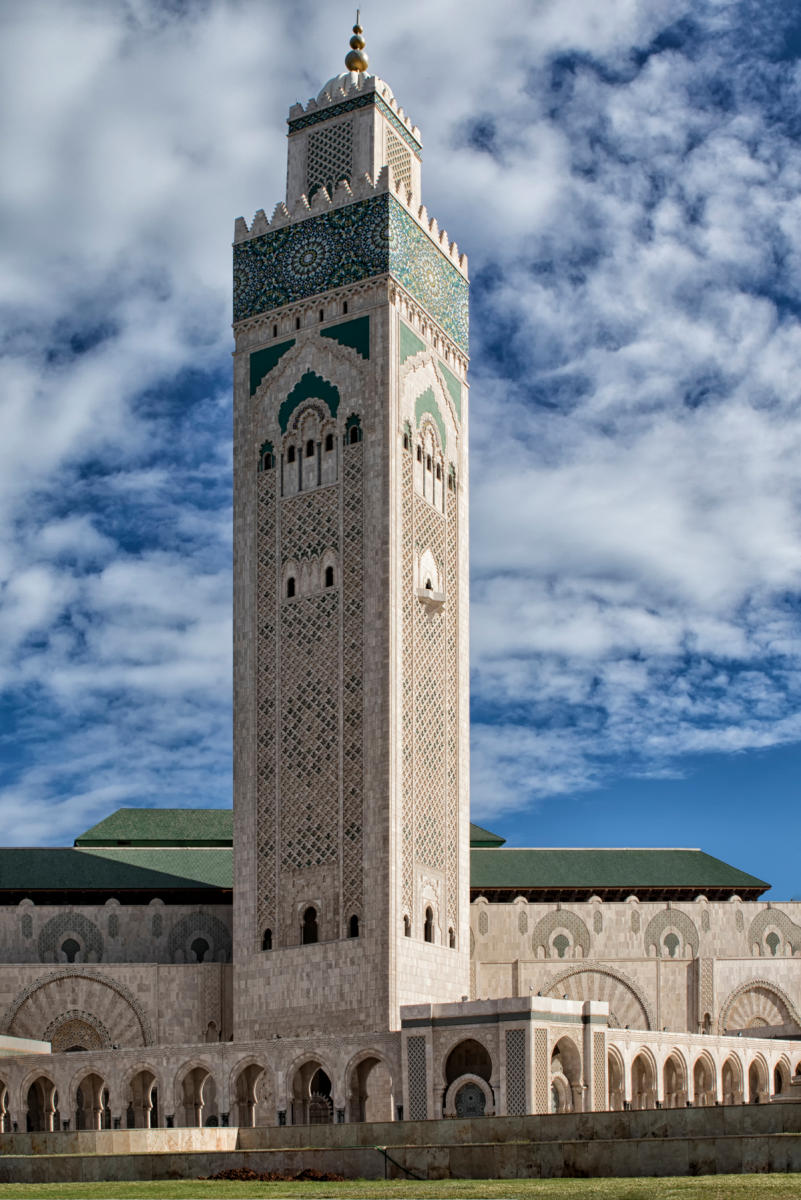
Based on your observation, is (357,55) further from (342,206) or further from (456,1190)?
(456,1190)

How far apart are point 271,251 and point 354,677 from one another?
Answer: 986cm

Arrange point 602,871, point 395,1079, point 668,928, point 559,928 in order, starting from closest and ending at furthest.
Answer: point 395,1079
point 559,928
point 668,928
point 602,871

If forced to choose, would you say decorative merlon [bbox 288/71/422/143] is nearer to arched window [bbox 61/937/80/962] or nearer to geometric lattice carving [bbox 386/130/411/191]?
geometric lattice carving [bbox 386/130/411/191]

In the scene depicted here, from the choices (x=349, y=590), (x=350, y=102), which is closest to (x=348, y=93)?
(x=350, y=102)

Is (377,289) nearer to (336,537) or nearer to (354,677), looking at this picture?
(336,537)

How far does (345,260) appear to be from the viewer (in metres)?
35.1

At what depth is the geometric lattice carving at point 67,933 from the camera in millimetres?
35688

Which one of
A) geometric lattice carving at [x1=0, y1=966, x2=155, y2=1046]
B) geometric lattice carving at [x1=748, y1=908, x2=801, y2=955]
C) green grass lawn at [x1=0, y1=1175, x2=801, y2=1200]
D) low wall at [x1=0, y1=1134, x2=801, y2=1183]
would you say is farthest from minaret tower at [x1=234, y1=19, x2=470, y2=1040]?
green grass lawn at [x1=0, y1=1175, x2=801, y2=1200]

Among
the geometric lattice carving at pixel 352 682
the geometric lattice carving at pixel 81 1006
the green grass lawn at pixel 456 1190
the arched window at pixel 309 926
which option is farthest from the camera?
the geometric lattice carving at pixel 81 1006

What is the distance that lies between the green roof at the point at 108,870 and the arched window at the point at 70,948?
49.3 inches

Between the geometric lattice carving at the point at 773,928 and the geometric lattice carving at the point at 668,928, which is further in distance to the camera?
the geometric lattice carving at the point at 773,928

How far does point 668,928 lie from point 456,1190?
2380cm

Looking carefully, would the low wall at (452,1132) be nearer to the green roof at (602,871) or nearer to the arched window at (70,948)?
the arched window at (70,948)

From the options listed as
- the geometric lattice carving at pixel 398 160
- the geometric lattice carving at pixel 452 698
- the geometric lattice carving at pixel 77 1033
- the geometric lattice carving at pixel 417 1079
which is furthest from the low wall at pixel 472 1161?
the geometric lattice carving at pixel 398 160
